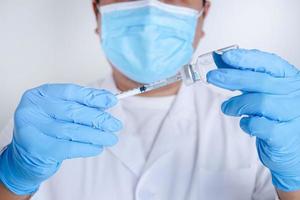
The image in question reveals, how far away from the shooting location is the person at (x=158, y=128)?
0.90 metres

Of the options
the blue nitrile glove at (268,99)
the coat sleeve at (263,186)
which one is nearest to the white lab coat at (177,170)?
the coat sleeve at (263,186)

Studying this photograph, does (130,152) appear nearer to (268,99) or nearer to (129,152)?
(129,152)

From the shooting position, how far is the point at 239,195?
3.82 ft

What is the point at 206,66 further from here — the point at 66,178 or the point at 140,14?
the point at 66,178

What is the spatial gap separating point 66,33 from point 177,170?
25.9 inches

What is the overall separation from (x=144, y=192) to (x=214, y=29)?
66 cm

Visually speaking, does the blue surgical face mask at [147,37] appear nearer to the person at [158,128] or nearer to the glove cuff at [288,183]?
the person at [158,128]

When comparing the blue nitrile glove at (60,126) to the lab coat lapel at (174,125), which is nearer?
the blue nitrile glove at (60,126)

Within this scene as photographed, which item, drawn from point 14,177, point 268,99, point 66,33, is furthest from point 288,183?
point 66,33

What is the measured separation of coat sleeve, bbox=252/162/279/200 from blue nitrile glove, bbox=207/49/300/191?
0.65ft

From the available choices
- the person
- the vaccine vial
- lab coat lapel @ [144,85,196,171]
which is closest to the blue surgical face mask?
the person

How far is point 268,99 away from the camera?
89 centimetres

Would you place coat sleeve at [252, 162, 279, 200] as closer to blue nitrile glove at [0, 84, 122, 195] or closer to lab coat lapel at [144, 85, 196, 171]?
lab coat lapel at [144, 85, 196, 171]

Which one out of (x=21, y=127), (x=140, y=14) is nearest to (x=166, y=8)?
(x=140, y=14)
